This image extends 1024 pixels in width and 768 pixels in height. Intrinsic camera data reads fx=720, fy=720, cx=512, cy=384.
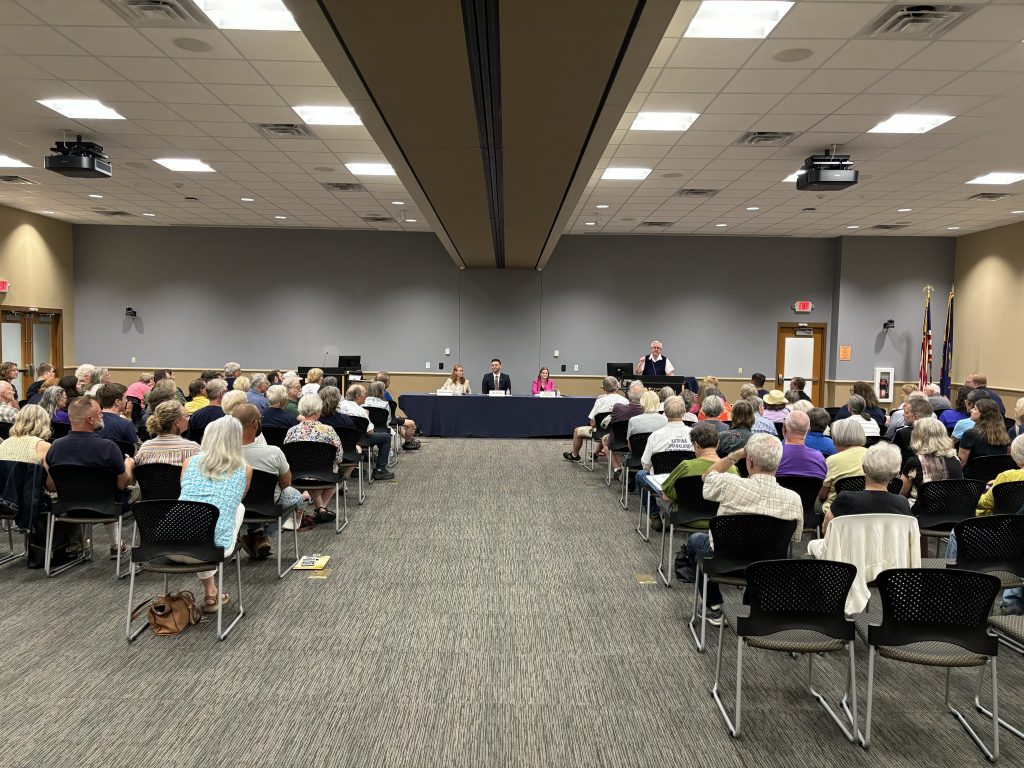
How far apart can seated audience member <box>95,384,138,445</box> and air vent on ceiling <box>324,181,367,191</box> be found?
236 inches

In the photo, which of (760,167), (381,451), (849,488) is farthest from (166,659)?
(760,167)

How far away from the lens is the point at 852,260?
1608 centimetres

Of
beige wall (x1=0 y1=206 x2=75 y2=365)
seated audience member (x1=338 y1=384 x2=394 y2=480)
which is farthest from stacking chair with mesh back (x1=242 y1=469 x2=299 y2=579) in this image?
beige wall (x1=0 y1=206 x2=75 y2=365)

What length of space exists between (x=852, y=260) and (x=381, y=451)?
12.1 meters

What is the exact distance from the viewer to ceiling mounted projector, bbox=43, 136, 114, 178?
8.24 meters

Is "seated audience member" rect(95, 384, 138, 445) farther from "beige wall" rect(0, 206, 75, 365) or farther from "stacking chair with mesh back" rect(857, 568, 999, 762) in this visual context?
"beige wall" rect(0, 206, 75, 365)

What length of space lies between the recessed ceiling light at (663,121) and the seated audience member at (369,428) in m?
4.40

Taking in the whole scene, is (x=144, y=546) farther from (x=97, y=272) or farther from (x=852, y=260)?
(x=852, y=260)

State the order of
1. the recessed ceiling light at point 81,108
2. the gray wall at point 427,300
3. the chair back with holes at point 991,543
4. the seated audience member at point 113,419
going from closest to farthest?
1. the chair back with holes at point 991,543
2. the seated audience member at point 113,419
3. the recessed ceiling light at point 81,108
4. the gray wall at point 427,300

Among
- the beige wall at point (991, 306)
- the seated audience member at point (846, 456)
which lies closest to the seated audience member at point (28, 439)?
the seated audience member at point (846, 456)

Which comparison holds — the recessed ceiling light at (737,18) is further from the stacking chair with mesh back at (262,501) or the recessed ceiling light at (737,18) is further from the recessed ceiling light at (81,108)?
the recessed ceiling light at (81,108)

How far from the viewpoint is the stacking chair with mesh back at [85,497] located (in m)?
5.20

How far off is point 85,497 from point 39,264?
1241 cm

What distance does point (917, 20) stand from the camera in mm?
5137
